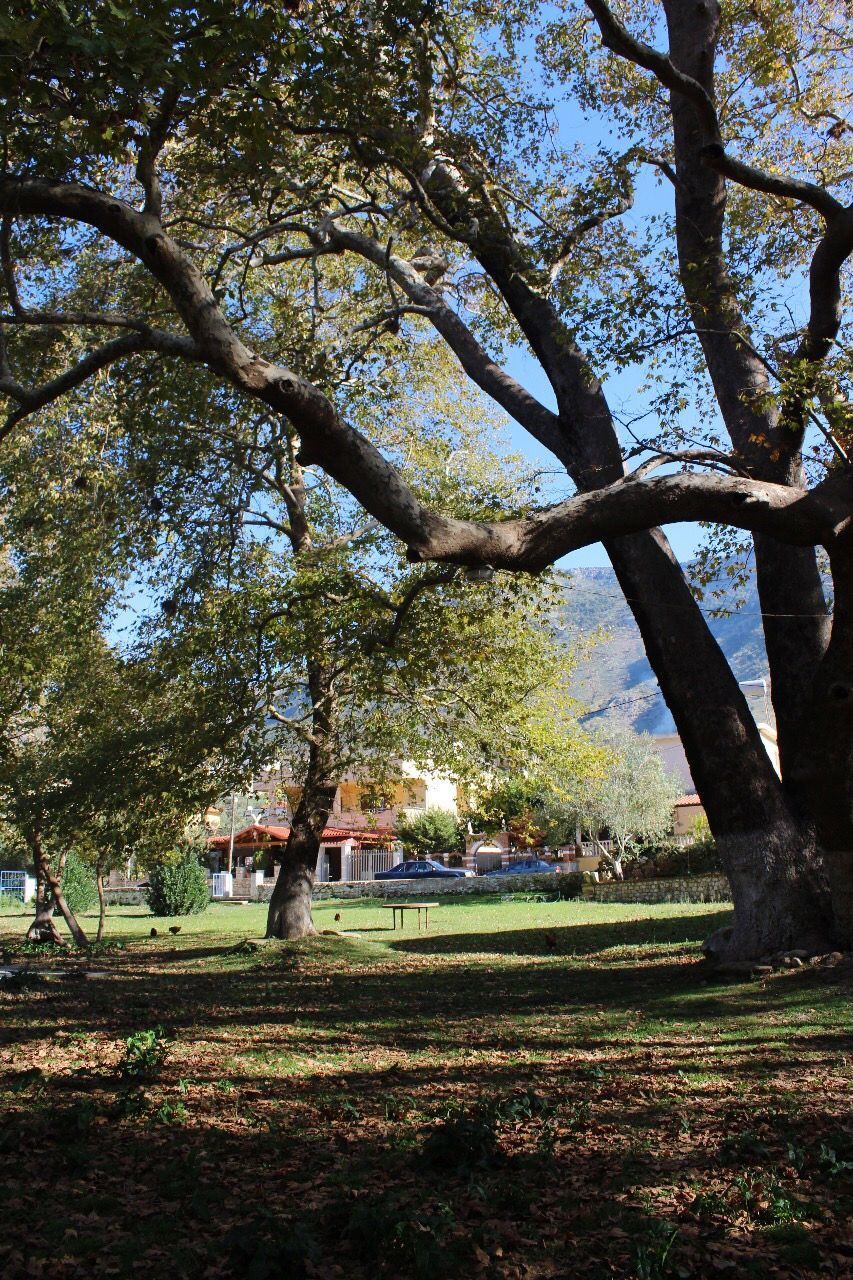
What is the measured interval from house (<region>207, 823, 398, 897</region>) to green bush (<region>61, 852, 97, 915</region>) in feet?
36.4

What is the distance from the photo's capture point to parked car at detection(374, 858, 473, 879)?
4306 cm

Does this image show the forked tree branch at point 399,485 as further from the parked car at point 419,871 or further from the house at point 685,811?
the house at point 685,811

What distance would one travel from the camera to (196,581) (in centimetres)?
1412

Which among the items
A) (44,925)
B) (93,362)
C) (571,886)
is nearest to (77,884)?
(44,925)

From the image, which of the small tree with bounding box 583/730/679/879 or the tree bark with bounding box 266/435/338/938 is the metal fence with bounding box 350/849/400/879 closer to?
the small tree with bounding box 583/730/679/879

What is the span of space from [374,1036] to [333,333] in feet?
39.0

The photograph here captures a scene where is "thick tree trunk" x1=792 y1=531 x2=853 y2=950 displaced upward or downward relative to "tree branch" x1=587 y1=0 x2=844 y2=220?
downward

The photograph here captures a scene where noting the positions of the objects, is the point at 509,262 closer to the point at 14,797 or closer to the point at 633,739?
the point at 14,797

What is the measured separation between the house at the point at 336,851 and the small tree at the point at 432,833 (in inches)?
51.5

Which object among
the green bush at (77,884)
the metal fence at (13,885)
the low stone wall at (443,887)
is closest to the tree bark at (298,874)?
the green bush at (77,884)

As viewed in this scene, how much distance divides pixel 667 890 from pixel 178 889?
602 inches

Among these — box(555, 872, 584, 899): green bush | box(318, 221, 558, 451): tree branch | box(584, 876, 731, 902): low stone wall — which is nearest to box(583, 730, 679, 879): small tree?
box(555, 872, 584, 899): green bush

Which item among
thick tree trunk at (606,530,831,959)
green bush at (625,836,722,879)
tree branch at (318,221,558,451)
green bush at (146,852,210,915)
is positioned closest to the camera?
thick tree trunk at (606,530,831,959)

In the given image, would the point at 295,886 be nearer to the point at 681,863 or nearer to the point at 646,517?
the point at 646,517
